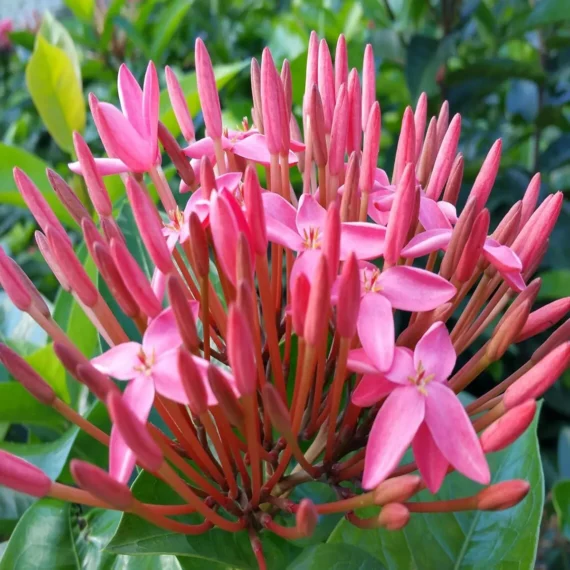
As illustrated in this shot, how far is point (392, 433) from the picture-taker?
1.17ft

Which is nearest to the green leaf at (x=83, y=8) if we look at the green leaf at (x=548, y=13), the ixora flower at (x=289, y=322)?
the green leaf at (x=548, y=13)

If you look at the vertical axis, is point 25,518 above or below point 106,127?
below

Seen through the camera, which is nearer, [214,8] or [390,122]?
[390,122]

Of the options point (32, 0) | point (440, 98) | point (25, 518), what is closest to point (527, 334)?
point (25, 518)

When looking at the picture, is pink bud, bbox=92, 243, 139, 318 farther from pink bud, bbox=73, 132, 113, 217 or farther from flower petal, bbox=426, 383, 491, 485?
flower petal, bbox=426, 383, 491, 485

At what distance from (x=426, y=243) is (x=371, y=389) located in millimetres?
112

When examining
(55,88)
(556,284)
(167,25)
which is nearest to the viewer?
(55,88)

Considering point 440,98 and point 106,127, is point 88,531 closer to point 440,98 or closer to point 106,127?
point 106,127

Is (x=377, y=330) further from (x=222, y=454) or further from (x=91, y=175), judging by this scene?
(x=91, y=175)

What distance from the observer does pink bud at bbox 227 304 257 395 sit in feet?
1.05

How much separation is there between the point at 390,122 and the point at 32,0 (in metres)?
3.68

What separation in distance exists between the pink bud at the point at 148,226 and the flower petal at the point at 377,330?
132mm

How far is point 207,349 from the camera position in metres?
0.43

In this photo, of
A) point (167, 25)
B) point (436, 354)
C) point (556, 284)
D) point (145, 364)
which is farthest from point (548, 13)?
point (145, 364)
